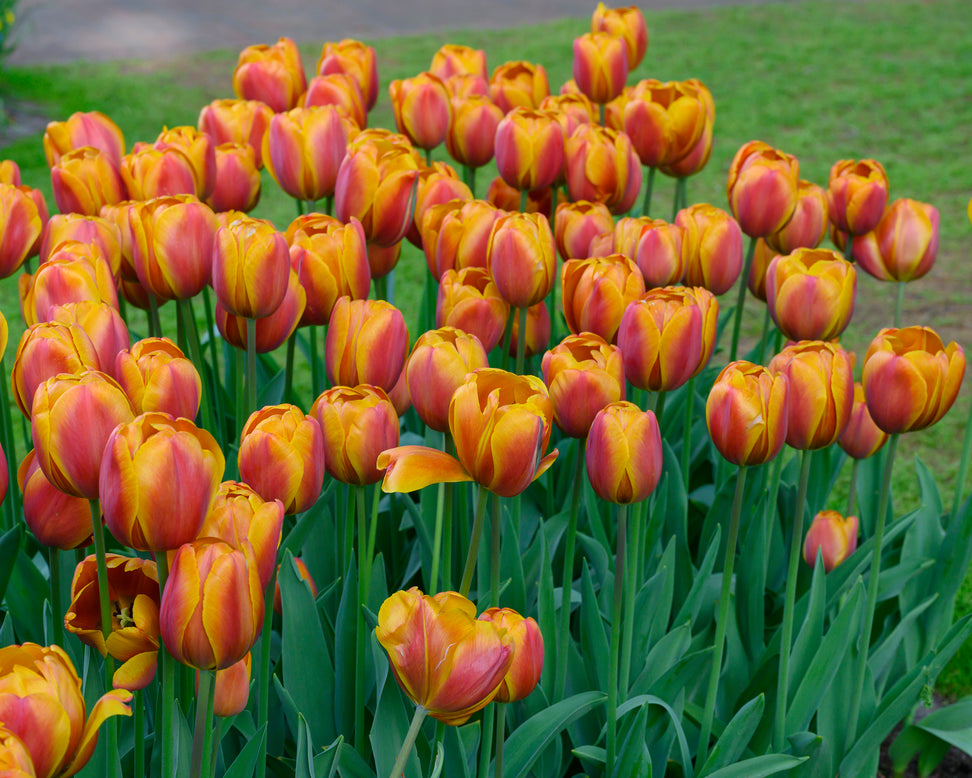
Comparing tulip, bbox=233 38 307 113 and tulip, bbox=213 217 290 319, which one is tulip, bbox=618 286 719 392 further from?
tulip, bbox=233 38 307 113

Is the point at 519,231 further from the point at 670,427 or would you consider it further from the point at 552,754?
the point at 670,427

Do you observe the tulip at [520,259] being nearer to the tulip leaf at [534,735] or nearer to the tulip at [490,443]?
the tulip at [490,443]

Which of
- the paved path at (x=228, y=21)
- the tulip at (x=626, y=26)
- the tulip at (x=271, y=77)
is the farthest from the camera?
the paved path at (x=228, y=21)

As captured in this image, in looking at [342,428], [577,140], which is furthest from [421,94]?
[342,428]

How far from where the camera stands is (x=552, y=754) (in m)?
1.53

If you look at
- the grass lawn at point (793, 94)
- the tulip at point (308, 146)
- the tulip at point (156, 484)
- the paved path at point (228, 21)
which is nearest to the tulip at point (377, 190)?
the tulip at point (308, 146)

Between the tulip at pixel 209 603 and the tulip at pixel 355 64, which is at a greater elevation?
the tulip at pixel 355 64

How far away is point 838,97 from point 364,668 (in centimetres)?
627

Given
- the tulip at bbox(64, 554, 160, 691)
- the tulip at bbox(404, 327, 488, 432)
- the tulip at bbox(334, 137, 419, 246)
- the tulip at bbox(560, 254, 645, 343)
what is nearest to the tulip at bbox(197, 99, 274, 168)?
the tulip at bbox(334, 137, 419, 246)

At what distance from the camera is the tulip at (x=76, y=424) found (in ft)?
3.05

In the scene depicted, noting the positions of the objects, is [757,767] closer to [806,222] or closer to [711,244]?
[711,244]

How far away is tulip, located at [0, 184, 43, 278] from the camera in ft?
4.90

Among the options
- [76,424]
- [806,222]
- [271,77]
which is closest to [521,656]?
[76,424]

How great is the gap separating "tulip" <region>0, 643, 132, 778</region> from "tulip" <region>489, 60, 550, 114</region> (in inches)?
67.6
